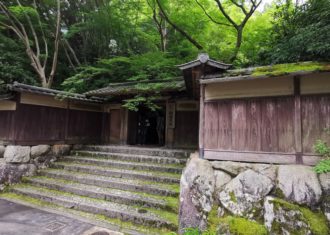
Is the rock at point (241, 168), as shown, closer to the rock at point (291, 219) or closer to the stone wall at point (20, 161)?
the rock at point (291, 219)

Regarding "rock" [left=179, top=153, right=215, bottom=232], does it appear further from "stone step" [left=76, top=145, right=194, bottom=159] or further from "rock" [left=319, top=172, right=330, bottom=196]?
"stone step" [left=76, top=145, right=194, bottom=159]

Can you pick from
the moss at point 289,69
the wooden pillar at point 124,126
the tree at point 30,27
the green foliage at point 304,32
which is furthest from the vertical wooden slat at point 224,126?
the tree at point 30,27

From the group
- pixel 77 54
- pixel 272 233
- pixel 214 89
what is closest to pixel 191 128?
pixel 214 89

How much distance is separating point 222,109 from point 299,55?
10.1ft

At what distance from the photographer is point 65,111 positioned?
9.83m

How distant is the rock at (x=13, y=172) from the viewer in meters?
7.91

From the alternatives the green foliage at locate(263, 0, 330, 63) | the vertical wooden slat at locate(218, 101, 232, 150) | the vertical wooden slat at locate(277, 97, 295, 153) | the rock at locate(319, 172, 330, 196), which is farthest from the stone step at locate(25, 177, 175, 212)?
the green foliage at locate(263, 0, 330, 63)

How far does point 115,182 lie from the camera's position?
6898mm

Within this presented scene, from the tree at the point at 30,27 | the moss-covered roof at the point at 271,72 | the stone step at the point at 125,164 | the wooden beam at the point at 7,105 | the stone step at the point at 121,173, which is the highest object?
the tree at the point at 30,27

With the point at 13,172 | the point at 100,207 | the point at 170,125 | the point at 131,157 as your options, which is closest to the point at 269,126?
the point at 100,207

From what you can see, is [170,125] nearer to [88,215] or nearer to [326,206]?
[88,215]

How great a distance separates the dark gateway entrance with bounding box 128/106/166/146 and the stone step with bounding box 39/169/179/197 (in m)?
3.76

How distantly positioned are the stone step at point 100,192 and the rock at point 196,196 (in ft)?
2.67

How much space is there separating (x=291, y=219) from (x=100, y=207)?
177 inches
